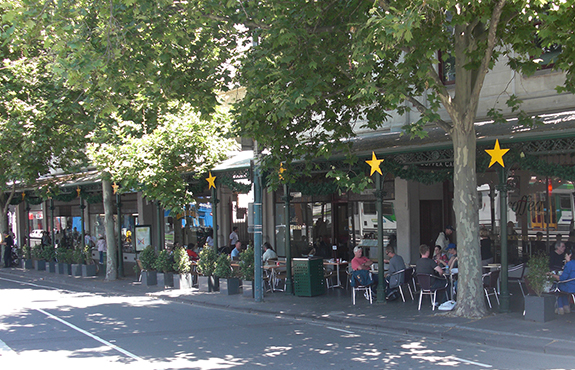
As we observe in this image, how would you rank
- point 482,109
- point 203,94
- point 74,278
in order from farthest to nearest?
point 74,278
point 482,109
point 203,94

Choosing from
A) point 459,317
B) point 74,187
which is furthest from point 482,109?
point 74,187

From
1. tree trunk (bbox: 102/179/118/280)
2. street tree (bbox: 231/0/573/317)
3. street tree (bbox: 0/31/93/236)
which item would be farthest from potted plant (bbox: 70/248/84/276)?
street tree (bbox: 231/0/573/317)

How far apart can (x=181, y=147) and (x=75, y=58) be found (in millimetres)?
6389

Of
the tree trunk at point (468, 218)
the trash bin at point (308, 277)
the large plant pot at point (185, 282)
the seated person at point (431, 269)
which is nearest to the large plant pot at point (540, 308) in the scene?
the tree trunk at point (468, 218)

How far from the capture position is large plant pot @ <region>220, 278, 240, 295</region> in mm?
15094

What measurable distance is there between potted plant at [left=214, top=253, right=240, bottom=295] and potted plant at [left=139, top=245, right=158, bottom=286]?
3521 millimetres

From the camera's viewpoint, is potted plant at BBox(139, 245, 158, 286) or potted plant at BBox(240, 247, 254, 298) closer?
potted plant at BBox(240, 247, 254, 298)

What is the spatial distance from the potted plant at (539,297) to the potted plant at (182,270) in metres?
10.1

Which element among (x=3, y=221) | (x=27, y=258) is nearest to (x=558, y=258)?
(x=27, y=258)

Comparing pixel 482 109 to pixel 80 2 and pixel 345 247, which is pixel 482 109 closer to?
pixel 345 247

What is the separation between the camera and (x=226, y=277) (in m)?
15.2

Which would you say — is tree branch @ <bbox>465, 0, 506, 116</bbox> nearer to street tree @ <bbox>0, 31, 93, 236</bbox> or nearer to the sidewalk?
the sidewalk

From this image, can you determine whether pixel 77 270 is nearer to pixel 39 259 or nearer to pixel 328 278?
pixel 39 259

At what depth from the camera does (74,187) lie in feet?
78.9
